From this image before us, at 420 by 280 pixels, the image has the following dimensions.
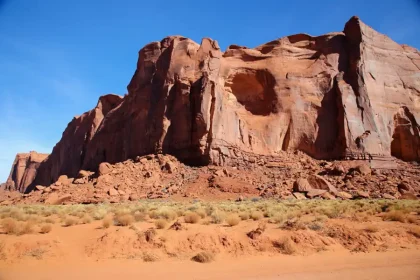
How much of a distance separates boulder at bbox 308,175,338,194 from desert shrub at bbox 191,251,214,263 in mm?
21863

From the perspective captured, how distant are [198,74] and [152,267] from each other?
110 ft

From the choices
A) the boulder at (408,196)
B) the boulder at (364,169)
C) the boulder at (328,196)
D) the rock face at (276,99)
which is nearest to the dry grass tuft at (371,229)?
the boulder at (328,196)

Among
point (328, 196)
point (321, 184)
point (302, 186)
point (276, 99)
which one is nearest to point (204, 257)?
point (328, 196)

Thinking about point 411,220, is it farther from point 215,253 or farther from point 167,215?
point 167,215

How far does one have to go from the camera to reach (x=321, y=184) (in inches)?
1161

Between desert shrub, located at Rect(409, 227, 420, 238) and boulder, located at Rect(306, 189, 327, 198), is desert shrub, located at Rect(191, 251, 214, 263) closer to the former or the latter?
desert shrub, located at Rect(409, 227, 420, 238)

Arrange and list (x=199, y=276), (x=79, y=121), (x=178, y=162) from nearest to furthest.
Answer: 1. (x=199, y=276)
2. (x=178, y=162)
3. (x=79, y=121)

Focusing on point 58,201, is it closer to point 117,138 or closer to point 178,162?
point 178,162

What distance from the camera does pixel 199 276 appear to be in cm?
772

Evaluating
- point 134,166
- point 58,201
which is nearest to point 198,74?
point 134,166

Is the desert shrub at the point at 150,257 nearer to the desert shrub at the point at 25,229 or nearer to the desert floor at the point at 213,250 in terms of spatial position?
the desert floor at the point at 213,250

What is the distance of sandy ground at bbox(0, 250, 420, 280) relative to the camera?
772 cm

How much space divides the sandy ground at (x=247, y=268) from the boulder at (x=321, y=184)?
1988 centimetres

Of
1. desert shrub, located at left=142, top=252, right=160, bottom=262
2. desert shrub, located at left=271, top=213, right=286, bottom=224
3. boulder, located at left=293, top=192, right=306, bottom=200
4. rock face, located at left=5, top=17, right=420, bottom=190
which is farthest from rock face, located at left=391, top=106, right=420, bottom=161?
desert shrub, located at left=142, top=252, right=160, bottom=262
